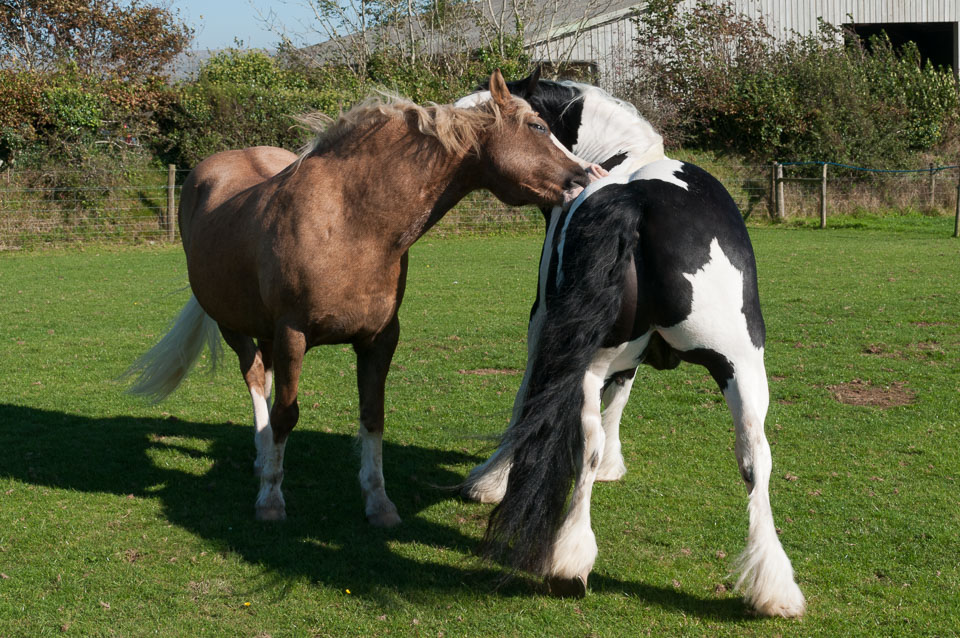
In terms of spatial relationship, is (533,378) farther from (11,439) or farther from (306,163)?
(11,439)

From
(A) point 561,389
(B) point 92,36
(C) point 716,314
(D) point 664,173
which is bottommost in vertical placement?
(A) point 561,389

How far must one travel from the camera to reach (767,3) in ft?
86.0

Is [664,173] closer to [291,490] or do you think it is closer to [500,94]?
[500,94]

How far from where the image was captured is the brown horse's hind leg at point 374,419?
409cm

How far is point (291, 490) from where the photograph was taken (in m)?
4.55

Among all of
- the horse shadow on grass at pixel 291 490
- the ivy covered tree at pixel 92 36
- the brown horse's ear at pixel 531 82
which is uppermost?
the ivy covered tree at pixel 92 36

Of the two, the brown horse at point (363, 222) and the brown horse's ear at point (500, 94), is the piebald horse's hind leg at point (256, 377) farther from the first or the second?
the brown horse's ear at point (500, 94)

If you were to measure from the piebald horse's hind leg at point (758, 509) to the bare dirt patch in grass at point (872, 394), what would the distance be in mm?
3280

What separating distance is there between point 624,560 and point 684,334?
118 centimetres

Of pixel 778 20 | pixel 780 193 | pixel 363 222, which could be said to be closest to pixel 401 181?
pixel 363 222

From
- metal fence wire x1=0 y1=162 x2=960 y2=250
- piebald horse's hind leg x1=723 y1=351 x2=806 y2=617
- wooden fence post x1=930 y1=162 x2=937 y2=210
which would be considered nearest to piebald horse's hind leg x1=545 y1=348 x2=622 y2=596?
piebald horse's hind leg x1=723 y1=351 x2=806 y2=617

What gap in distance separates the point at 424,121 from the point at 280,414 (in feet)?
5.31

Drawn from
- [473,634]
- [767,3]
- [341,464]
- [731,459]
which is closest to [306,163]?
[341,464]

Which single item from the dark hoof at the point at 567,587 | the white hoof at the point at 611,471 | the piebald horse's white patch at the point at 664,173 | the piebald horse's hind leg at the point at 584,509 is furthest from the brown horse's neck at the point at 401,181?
the white hoof at the point at 611,471
